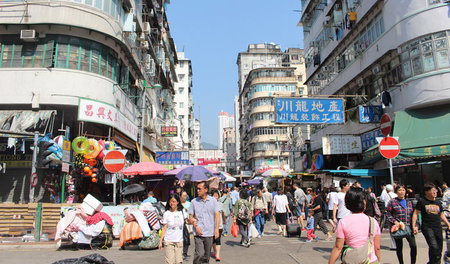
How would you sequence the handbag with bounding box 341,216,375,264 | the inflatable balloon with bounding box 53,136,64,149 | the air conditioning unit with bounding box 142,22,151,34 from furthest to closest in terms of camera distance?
the air conditioning unit with bounding box 142,22,151,34
the inflatable balloon with bounding box 53,136,64,149
the handbag with bounding box 341,216,375,264

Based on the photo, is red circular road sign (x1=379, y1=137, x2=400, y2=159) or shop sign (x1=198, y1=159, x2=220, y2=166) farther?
shop sign (x1=198, y1=159, x2=220, y2=166)

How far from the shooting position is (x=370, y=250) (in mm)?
3682

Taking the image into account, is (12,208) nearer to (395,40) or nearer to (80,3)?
(80,3)

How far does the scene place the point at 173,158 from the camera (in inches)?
945

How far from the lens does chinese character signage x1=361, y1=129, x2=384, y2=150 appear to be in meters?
17.3

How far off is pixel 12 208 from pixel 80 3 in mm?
8830

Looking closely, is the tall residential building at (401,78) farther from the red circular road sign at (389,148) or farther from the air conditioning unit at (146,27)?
the air conditioning unit at (146,27)

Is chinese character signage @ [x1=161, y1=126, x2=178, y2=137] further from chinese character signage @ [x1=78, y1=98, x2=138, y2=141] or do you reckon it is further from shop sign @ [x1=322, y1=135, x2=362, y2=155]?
shop sign @ [x1=322, y1=135, x2=362, y2=155]

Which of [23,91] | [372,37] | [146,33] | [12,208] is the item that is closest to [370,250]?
[12,208]

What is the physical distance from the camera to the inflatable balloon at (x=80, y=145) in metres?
13.0

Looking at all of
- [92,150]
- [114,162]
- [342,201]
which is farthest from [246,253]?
[92,150]

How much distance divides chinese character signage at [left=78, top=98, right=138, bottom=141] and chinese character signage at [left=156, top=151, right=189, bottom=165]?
712cm

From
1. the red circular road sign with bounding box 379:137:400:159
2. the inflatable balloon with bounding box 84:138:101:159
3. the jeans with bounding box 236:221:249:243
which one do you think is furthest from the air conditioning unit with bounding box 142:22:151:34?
the red circular road sign with bounding box 379:137:400:159

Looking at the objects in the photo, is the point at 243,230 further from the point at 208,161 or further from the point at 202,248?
the point at 208,161
